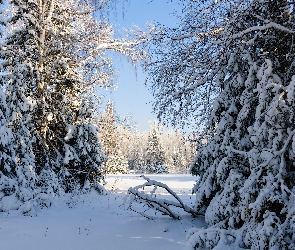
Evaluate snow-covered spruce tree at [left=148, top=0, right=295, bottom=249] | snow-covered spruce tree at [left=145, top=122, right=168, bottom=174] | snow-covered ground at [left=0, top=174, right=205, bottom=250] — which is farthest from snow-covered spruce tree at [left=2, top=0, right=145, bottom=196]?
snow-covered spruce tree at [left=145, top=122, right=168, bottom=174]

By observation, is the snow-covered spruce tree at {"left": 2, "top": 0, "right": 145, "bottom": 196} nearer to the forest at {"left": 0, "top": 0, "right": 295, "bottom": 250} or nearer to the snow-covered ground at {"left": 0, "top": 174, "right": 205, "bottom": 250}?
the forest at {"left": 0, "top": 0, "right": 295, "bottom": 250}

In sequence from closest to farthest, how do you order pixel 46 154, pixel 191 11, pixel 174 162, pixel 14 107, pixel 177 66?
pixel 191 11 < pixel 177 66 < pixel 14 107 < pixel 46 154 < pixel 174 162

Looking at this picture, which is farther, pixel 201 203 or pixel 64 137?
pixel 64 137

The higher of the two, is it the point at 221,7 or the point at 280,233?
the point at 221,7

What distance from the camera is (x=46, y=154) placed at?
10.2m

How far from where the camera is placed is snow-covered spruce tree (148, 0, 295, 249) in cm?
347

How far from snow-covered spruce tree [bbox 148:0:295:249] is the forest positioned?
16 millimetres

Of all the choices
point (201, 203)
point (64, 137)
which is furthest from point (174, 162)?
point (201, 203)

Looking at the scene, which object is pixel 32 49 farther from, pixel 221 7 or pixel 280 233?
pixel 280 233

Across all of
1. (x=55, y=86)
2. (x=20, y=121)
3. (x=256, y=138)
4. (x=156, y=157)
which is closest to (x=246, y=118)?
(x=256, y=138)

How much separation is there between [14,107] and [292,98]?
310 inches

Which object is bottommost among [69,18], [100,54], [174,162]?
[174,162]

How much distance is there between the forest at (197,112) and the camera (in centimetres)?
360

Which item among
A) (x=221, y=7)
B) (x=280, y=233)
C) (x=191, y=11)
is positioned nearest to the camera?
(x=280, y=233)
